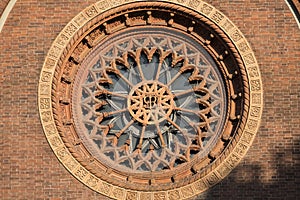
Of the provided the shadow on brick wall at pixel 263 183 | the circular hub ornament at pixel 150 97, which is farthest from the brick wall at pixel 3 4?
the shadow on brick wall at pixel 263 183

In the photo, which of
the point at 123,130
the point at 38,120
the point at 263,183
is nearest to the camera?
the point at 263,183

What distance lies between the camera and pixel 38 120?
2133cm

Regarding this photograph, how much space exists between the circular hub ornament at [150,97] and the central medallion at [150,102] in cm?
2

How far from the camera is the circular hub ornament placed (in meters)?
21.2

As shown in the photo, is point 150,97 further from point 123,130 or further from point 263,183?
point 263,183

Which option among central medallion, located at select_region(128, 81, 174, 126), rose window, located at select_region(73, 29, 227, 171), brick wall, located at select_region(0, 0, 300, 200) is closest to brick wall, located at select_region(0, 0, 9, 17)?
brick wall, located at select_region(0, 0, 300, 200)

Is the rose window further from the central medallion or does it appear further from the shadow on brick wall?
the shadow on brick wall

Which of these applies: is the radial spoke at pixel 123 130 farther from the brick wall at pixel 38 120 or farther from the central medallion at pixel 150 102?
the brick wall at pixel 38 120

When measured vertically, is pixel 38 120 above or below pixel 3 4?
below

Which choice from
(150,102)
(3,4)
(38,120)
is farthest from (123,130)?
(3,4)

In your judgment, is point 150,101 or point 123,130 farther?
point 150,101

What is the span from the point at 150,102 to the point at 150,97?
0.11 m

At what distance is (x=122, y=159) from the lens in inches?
854

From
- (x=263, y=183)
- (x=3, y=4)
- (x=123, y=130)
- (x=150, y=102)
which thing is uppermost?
(x=3, y=4)
